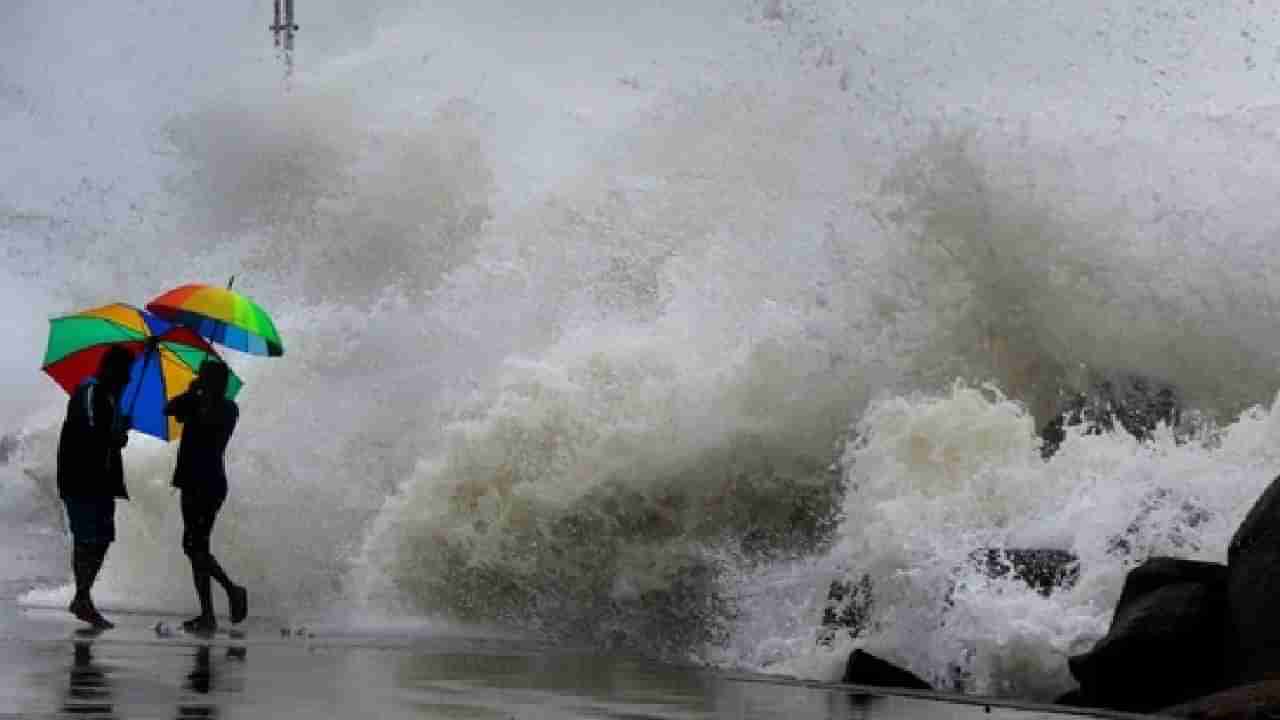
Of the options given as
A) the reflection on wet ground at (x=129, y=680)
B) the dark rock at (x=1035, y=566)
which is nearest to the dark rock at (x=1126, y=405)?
the dark rock at (x=1035, y=566)

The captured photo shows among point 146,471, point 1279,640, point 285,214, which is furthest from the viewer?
point 285,214

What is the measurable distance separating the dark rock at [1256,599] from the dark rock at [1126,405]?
5.40 meters

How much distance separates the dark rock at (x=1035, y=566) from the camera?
31.9 feet

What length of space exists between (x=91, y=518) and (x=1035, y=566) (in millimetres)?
5285

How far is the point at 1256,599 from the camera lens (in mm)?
7637

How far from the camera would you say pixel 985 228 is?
14.5 m

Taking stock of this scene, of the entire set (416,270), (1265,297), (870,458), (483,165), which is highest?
(483,165)

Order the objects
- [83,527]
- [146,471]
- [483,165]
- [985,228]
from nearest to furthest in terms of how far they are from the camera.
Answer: [83,527] < [985,228] < [146,471] < [483,165]

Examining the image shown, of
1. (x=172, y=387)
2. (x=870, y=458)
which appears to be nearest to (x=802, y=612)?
(x=870, y=458)

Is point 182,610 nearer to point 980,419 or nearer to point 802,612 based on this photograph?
point 802,612

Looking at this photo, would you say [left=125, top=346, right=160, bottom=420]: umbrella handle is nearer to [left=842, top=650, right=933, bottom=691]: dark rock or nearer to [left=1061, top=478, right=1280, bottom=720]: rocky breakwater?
[left=842, top=650, right=933, bottom=691]: dark rock

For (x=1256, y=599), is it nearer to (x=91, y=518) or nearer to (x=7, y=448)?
(x=91, y=518)

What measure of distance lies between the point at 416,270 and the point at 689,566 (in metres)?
8.00

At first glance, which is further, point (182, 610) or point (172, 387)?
point (182, 610)
